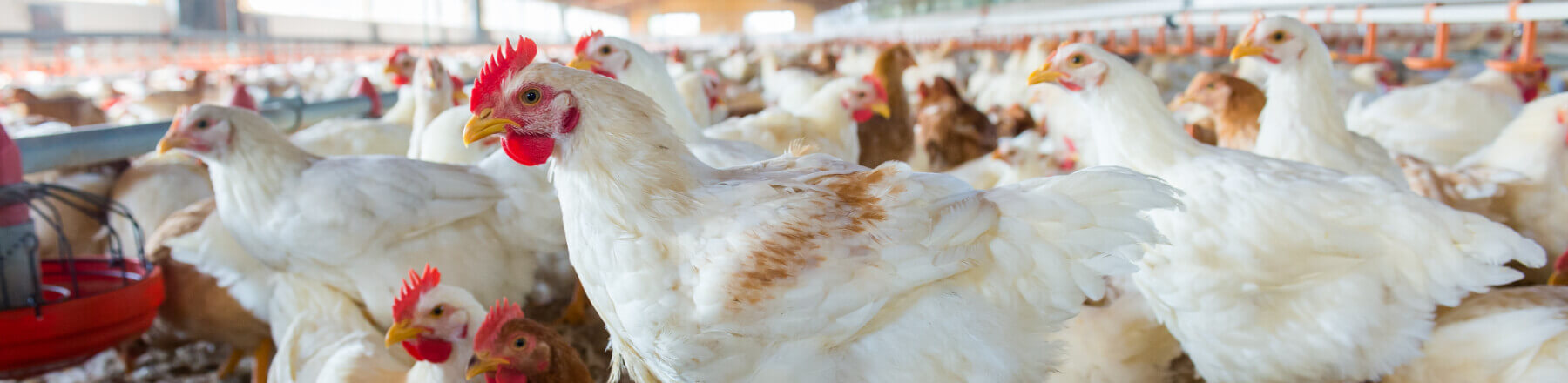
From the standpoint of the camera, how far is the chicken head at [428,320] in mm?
1930

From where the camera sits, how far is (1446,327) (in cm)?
175

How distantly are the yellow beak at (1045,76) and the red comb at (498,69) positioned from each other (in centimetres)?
129

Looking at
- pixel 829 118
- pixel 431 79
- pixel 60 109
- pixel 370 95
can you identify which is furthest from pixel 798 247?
pixel 60 109

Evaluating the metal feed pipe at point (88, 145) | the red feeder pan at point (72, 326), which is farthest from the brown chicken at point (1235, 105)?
the metal feed pipe at point (88, 145)

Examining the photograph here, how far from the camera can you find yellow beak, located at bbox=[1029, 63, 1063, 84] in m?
2.08

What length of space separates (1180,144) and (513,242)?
75.9 inches

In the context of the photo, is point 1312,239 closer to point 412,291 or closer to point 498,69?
point 498,69

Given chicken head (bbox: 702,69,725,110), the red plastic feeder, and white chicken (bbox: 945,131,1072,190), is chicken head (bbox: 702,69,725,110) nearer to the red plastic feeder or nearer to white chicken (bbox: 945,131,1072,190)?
white chicken (bbox: 945,131,1072,190)

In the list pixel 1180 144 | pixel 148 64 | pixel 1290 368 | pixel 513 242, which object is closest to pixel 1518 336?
pixel 1290 368

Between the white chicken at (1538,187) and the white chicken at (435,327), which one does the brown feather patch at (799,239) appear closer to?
the white chicken at (435,327)

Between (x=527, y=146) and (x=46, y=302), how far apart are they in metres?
1.38

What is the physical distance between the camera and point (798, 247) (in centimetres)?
125

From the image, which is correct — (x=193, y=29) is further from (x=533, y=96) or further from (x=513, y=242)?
(x=533, y=96)

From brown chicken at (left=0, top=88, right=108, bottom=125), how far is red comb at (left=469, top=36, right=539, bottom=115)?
441 centimetres
